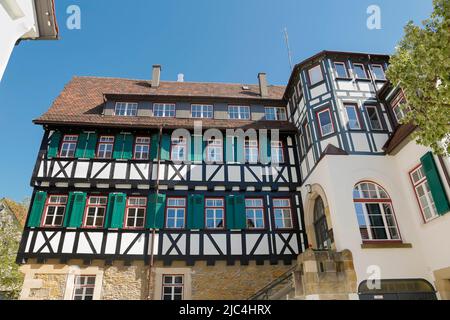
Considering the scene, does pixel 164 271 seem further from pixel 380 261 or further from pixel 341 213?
pixel 380 261

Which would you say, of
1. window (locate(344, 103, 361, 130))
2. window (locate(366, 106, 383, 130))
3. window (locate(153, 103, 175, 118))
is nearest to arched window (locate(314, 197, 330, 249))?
window (locate(344, 103, 361, 130))

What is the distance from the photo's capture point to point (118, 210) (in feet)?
38.7

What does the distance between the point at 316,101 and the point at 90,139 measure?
9.20 m

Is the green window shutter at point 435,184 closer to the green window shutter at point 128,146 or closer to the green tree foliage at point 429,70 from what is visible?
the green tree foliage at point 429,70

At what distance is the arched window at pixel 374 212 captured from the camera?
974cm

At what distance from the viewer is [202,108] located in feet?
49.4

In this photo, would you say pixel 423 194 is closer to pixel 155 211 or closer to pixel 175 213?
pixel 175 213

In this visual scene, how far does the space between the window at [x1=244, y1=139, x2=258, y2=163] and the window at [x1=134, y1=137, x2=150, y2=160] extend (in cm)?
414

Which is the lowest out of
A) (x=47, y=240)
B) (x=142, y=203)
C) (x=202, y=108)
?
(x=47, y=240)

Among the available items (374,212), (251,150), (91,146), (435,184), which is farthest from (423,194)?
(91,146)


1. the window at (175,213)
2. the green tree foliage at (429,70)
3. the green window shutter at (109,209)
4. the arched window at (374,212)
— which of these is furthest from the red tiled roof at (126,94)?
the green tree foliage at (429,70)

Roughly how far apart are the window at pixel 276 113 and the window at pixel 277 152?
1.80 meters

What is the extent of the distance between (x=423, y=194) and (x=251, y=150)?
647cm
